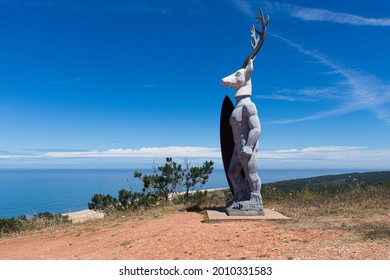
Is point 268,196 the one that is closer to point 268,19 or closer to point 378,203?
point 378,203

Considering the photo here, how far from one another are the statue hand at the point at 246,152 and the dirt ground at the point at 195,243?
1.68 meters

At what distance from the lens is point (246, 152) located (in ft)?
27.0

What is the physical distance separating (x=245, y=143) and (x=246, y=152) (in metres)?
0.37

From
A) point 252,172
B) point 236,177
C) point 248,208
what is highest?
point 252,172

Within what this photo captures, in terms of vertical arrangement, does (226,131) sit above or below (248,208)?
above

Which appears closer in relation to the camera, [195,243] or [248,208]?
[195,243]

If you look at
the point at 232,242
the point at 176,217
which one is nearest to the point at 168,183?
the point at 176,217

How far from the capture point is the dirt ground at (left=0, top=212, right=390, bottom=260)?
4.96 metres

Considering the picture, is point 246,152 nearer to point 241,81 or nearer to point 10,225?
point 241,81

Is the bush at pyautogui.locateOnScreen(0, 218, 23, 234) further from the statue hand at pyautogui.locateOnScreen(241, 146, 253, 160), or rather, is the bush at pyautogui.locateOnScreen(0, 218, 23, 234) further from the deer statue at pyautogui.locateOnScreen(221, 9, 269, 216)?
the statue hand at pyautogui.locateOnScreen(241, 146, 253, 160)

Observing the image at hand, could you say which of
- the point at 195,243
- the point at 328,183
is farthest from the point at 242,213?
the point at 328,183

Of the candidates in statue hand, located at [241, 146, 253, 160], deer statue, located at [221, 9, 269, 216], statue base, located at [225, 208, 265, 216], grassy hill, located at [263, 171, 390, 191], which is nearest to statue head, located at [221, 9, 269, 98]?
deer statue, located at [221, 9, 269, 216]

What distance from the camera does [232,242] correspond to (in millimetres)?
5676

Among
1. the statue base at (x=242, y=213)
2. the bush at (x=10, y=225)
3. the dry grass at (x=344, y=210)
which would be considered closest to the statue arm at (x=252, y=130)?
the statue base at (x=242, y=213)
